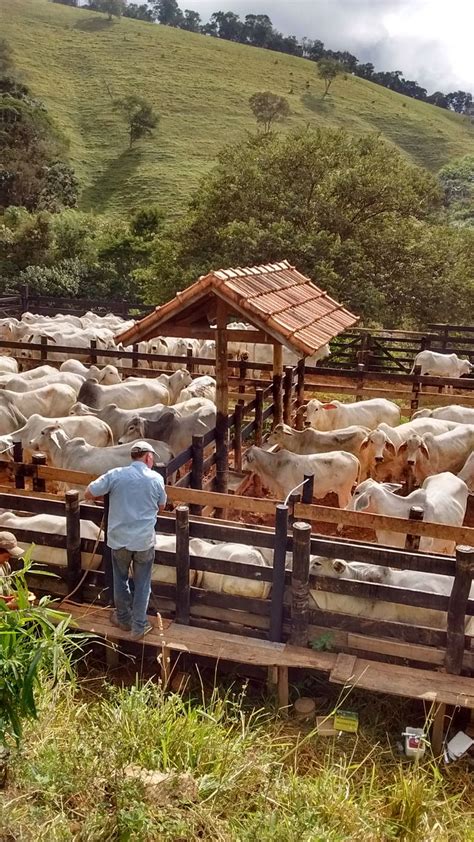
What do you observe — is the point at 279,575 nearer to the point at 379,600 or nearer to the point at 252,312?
the point at 379,600

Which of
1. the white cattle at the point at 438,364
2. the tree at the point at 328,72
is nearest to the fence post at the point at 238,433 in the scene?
the white cattle at the point at 438,364

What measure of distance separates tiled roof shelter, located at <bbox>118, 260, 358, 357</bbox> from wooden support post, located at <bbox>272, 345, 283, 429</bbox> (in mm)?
1368

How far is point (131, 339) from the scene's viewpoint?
837 cm

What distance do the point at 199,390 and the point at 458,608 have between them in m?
8.53

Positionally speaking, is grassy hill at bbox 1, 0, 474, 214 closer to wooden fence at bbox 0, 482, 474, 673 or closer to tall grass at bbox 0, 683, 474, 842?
wooden fence at bbox 0, 482, 474, 673

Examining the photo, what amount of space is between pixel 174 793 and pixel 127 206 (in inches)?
1954

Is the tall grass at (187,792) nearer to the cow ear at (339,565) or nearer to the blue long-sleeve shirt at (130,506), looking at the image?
the blue long-sleeve shirt at (130,506)

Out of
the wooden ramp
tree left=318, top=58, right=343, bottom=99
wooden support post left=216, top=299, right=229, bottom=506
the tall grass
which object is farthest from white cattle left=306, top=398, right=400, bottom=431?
tree left=318, top=58, right=343, bottom=99

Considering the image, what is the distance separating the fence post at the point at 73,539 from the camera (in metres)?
6.35

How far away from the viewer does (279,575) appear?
593 cm

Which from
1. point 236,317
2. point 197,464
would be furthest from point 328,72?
point 197,464

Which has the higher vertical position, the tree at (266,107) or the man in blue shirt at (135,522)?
the tree at (266,107)

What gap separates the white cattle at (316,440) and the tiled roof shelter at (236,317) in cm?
148

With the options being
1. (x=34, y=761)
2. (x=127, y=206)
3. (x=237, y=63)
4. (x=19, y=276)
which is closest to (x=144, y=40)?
(x=237, y=63)
